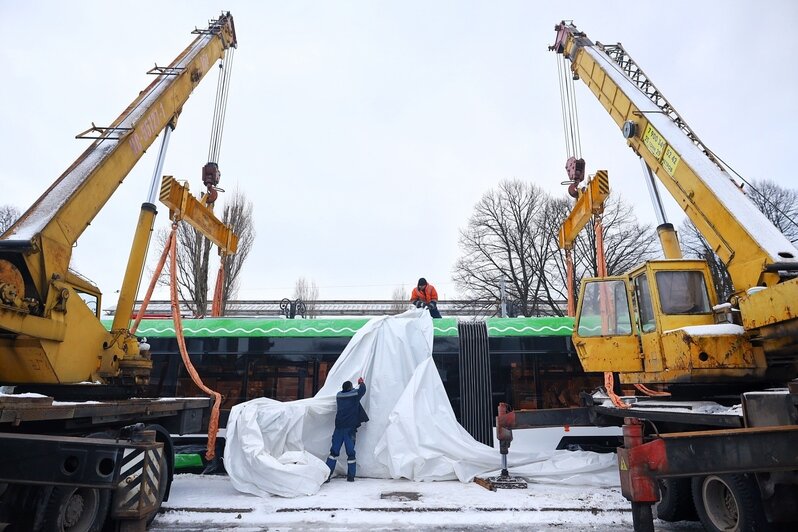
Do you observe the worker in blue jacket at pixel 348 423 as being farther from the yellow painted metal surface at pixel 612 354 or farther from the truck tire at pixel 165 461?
the yellow painted metal surface at pixel 612 354

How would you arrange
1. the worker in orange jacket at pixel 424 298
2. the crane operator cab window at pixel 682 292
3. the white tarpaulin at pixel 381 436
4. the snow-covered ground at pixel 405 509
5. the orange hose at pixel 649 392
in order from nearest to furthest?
the snow-covered ground at pixel 405 509 < the crane operator cab window at pixel 682 292 < the orange hose at pixel 649 392 < the white tarpaulin at pixel 381 436 < the worker in orange jacket at pixel 424 298

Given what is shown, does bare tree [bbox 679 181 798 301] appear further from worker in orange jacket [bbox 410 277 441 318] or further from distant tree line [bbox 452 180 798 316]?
worker in orange jacket [bbox 410 277 441 318]

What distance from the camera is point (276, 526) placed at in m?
5.64

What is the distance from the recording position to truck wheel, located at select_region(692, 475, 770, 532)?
4363 mm

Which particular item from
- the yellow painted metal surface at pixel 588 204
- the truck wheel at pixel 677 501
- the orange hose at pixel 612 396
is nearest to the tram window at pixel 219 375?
the orange hose at pixel 612 396

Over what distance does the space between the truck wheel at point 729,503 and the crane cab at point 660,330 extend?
1102 millimetres

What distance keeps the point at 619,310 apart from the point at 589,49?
646 cm

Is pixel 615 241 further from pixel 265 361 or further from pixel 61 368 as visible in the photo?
pixel 61 368

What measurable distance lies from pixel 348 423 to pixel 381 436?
79 centimetres

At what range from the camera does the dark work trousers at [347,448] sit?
828 centimetres

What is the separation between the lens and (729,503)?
4.90 m

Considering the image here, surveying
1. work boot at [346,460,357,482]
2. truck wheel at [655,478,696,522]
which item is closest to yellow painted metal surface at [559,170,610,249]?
truck wheel at [655,478,696,522]

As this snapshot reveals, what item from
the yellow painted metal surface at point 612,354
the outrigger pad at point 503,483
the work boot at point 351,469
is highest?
the yellow painted metal surface at point 612,354

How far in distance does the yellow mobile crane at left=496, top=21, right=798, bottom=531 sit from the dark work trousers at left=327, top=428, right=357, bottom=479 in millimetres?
2675
